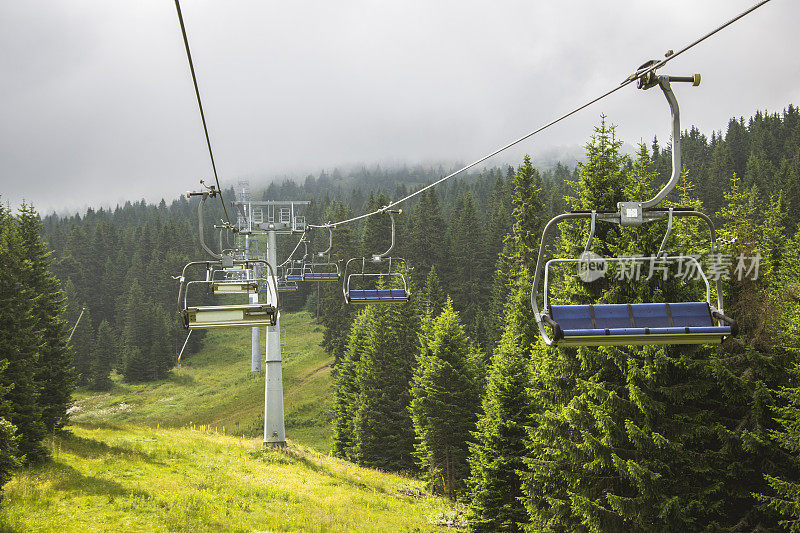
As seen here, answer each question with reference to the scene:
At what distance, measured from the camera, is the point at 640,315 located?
22.4ft

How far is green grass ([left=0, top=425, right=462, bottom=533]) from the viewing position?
16.9 meters

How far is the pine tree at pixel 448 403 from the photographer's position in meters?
29.7

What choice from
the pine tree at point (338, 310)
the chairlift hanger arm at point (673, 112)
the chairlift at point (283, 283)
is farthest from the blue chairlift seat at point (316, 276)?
the pine tree at point (338, 310)

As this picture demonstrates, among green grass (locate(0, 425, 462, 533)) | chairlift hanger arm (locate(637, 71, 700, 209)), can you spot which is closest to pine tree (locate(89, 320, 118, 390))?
green grass (locate(0, 425, 462, 533))

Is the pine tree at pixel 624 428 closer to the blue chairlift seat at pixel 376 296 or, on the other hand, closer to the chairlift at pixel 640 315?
the blue chairlift seat at pixel 376 296

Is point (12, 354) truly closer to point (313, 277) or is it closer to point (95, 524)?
point (95, 524)

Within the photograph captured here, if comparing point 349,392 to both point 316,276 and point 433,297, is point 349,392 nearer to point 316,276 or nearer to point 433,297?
point 433,297

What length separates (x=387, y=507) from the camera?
24594 millimetres

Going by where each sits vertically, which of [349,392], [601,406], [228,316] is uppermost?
[228,316]

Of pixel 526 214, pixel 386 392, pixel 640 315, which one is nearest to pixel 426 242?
pixel 386 392

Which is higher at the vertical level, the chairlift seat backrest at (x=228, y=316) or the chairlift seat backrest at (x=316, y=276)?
the chairlift seat backrest at (x=316, y=276)

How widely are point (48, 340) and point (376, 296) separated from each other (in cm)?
2108

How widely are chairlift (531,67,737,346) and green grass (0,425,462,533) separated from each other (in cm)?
1484

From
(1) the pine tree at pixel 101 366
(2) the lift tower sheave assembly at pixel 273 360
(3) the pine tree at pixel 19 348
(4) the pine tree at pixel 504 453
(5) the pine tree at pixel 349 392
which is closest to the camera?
(4) the pine tree at pixel 504 453
